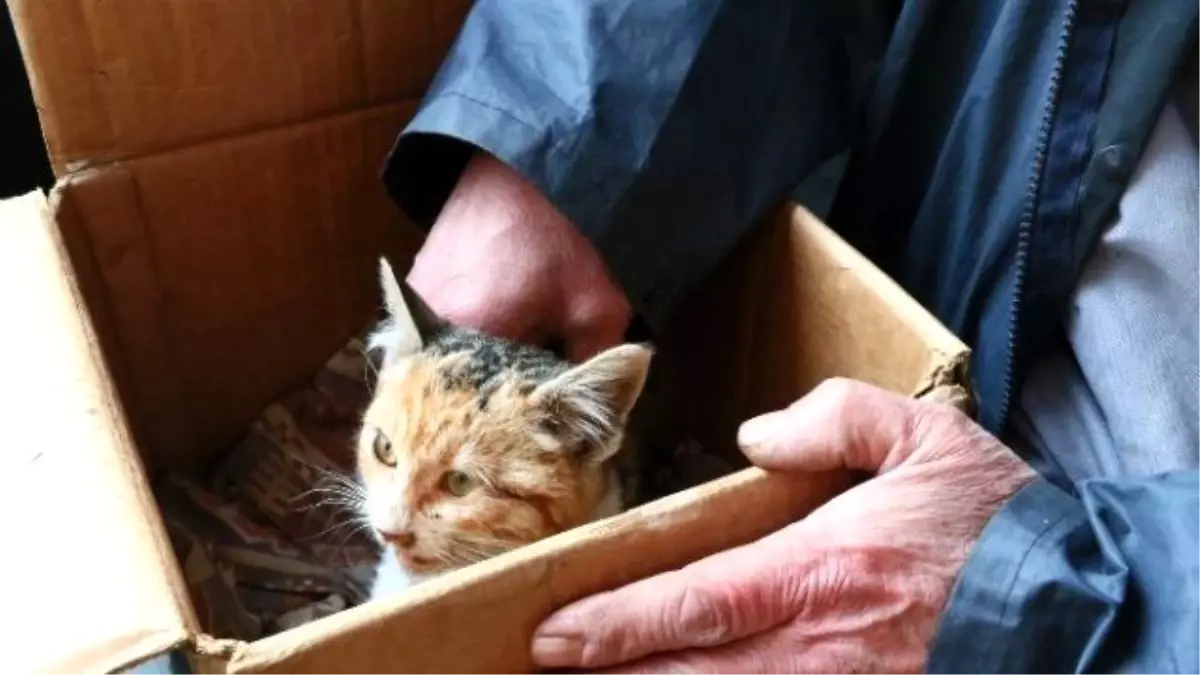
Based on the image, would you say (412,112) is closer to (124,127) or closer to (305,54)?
(305,54)

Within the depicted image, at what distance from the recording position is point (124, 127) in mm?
935

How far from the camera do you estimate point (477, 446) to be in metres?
0.84

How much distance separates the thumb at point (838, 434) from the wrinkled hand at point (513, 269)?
0.24 m

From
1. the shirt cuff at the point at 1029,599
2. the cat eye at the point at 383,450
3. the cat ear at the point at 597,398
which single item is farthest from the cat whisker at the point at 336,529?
the shirt cuff at the point at 1029,599

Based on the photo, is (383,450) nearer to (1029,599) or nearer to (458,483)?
(458,483)

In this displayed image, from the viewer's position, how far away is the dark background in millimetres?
1172

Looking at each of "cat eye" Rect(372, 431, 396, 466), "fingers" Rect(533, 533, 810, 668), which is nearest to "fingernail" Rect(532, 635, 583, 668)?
"fingers" Rect(533, 533, 810, 668)

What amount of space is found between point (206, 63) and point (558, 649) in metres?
0.58

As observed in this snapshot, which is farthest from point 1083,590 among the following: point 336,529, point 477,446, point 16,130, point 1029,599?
point 16,130

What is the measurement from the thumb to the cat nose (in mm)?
261

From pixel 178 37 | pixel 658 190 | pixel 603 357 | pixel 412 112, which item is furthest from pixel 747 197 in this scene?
pixel 178 37

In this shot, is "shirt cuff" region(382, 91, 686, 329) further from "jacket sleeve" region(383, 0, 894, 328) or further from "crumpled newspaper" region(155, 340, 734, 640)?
"crumpled newspaper" region(155, 340, 734, 640)

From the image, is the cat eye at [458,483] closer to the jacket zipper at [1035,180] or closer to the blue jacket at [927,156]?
the blue jacket at [927,156]

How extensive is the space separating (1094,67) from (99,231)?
30.1 inches
